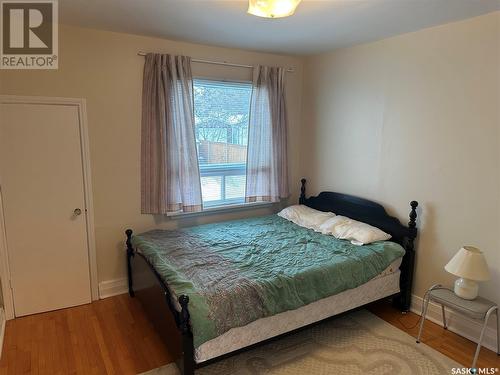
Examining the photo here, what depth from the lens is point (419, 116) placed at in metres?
3.00

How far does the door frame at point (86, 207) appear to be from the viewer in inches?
113

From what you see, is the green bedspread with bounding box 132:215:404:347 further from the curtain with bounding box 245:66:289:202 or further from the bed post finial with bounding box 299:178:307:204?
the bed post finial with bounding box 299:178:307:204

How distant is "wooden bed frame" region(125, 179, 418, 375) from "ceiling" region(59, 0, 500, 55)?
1.55 meters

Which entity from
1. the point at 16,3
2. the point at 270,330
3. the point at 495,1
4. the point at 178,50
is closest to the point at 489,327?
the point at 270,330

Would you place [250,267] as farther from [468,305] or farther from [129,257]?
[468,305]

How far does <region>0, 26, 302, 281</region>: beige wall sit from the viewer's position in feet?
9.64

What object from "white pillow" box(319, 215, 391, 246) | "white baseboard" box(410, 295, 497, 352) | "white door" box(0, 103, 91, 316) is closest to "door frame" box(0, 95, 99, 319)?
"white door" box(0, 103, 91, 316)

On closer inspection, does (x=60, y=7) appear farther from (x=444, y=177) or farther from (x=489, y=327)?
(x=489, y=327)

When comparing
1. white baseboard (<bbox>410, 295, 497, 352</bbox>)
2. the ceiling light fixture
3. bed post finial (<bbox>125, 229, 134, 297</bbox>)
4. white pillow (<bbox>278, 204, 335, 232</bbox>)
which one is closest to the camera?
the ceiling light fixture

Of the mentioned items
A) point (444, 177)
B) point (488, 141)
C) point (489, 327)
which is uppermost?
point (488, 141)

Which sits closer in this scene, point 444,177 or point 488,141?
point 488,141

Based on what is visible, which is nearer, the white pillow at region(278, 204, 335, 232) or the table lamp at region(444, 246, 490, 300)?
the table lamp at region(444, 246, 490, 300)

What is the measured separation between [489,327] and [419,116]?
5.94 ft

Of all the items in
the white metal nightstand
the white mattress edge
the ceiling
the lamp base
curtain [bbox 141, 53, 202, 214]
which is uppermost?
the ceiling
